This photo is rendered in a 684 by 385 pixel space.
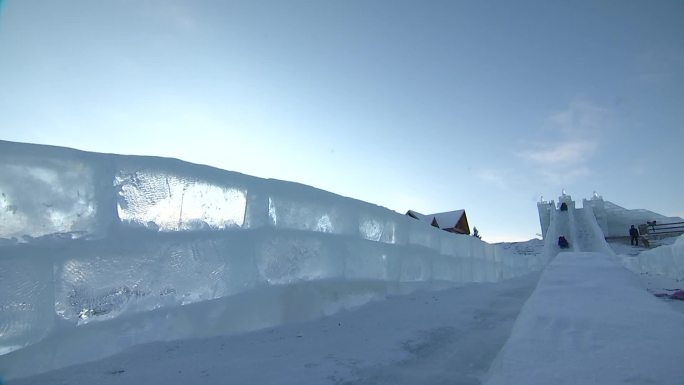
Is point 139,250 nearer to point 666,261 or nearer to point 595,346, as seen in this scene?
point 595,346

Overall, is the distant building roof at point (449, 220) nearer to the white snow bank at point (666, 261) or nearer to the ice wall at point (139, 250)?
the white snow bank at point (666, 261)

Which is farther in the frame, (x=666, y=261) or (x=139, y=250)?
(x=666, y=261)

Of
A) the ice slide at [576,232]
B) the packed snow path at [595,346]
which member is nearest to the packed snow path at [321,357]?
the packed snow path at [595,346]

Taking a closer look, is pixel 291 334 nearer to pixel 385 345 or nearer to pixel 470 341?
pixel 385 345

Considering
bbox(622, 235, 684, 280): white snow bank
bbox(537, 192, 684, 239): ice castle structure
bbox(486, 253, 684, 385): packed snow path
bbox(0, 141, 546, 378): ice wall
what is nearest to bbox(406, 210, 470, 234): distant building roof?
bbox(537, 192, 684, 239): ice castle structure

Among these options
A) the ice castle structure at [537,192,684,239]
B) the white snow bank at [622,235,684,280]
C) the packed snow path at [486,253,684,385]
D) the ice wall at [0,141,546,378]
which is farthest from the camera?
the ice castle structure at [537,192,684,239]

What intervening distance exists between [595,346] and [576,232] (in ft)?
97.7

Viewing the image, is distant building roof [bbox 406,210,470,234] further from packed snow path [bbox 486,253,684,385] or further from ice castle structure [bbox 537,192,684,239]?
packed snow path [bbox 486,253,684,385]

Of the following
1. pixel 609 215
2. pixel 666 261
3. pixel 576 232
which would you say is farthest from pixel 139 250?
Result: pixel 609 215

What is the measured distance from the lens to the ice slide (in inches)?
832

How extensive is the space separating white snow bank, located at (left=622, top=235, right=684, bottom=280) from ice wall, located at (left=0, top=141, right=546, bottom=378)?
5.59m

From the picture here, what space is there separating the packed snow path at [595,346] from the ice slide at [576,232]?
20680 mm

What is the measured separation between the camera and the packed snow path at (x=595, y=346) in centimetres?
103

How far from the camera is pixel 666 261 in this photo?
5.95m
